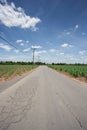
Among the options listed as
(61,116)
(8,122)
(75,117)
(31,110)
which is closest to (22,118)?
(8,122)

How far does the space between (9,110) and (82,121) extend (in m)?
2.68

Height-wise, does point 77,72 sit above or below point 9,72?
above

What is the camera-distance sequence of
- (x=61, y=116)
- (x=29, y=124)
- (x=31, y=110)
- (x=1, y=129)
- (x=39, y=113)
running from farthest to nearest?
(x=31, y=110) < (x=39, y=113) < (x=61, y=116) < (x=29, y=124) < (x=1, y=129)

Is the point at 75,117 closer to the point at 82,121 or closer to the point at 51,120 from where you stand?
the point at 82,121

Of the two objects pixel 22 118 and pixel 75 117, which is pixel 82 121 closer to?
pixel 75 117

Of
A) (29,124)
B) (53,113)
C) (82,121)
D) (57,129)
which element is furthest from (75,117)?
(29,124)

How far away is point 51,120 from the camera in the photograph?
4.68 meters

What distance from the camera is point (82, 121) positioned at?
15.0 feet

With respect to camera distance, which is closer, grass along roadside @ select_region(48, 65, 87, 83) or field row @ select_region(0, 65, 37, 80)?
grass along roadside @ select_region(48, 65, 87, 83)

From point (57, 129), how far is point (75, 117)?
1.15 m

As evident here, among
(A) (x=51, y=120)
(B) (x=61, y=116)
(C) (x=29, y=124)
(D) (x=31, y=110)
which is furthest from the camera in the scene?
(D) (x=31, y=110)

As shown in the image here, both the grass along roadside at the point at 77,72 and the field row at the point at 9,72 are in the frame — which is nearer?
the grass along roadside at the point at 77,72

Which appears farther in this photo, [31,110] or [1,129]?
[31,110]

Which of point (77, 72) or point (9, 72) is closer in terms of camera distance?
point (77, 72)
